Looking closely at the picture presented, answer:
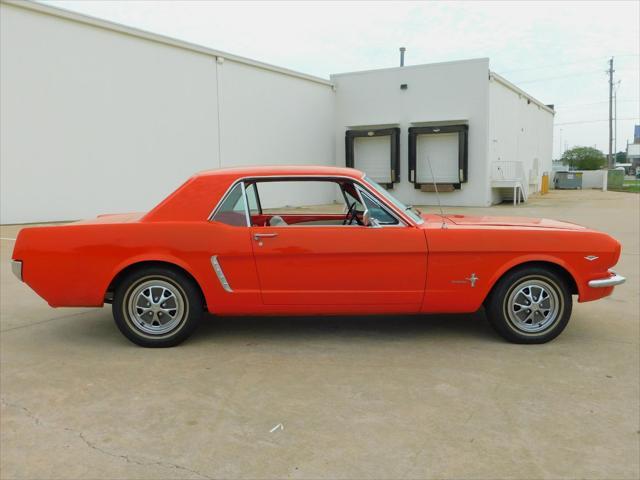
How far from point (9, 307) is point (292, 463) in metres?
4.49

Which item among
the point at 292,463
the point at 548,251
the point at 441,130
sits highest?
the point at 441,130

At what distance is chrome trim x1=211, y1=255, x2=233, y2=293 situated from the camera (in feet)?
14.4

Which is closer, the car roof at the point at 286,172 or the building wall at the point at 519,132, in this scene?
the car roof at the point at 286,172

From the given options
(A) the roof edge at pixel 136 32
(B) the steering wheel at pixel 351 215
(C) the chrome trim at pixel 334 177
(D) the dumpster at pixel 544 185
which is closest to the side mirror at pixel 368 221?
(C) the chrome trim at pixel 334 177

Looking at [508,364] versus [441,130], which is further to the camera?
[441,130]

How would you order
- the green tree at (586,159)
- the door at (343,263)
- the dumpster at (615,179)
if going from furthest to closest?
1. the green tree at (586,159)
2. the dumpster at (615,179)
3. the door at (343,263)

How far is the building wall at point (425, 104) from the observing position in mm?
22375

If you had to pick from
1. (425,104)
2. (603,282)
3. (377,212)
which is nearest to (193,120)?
(425,104)

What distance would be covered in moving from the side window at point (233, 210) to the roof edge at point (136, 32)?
12.9 m

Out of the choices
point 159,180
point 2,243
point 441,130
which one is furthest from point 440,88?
point 2,243

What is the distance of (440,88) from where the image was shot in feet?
75.4

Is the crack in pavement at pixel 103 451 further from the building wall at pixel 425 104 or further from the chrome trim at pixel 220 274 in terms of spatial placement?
the building wall at pixel 425 104

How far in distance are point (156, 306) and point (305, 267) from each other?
1.25 meters

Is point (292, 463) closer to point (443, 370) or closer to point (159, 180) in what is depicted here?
point (443, 370)
